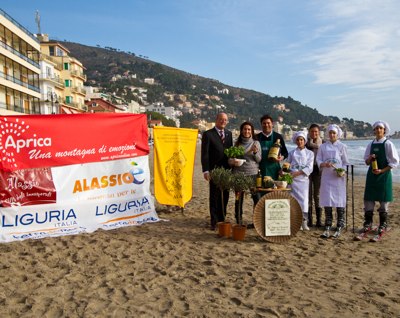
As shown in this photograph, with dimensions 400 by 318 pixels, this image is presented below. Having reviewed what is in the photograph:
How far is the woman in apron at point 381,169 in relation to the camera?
570 cm

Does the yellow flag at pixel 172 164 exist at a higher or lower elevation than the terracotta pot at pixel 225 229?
higher

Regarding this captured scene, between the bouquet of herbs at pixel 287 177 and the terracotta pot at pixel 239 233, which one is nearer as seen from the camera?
the terracotta pot at pixel 239 233

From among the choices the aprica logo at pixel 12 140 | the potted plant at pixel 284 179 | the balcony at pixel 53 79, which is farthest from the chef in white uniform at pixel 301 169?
the balcony at pixel 53 79

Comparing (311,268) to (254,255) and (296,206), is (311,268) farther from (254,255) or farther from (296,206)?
(296,206)

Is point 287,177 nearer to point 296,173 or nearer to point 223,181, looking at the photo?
point 296,173

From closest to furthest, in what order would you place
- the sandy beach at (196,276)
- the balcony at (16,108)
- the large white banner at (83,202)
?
the sandy beach at (196,276), the large white banner at (83,202), the balcony at (16,108)

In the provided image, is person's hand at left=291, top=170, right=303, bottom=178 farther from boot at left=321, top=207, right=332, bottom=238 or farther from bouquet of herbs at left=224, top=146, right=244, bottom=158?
bouquet of herbs at left=224, top=146, right=244, bottom=158

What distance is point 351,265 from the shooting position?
457cm

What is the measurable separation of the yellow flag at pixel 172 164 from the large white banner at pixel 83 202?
2.06 ft

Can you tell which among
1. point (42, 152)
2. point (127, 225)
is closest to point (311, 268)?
point (127, 225)

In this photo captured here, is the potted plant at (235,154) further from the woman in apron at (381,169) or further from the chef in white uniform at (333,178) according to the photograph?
the woman in apron at (381,169)

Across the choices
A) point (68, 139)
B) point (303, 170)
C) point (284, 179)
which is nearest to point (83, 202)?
point (68, 139)

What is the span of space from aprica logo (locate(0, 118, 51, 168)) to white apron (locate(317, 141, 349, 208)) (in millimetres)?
4925

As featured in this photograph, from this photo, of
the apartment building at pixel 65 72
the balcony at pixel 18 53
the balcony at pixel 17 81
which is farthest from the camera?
the apartment building at pixel 65 72
